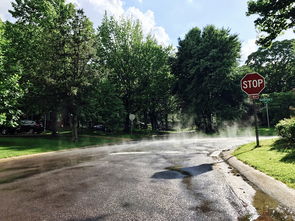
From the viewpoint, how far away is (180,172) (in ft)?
22.4

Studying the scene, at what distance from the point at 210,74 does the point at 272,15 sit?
2254cm

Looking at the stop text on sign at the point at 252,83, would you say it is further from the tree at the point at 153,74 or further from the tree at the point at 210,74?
the tree at the point at 153,74

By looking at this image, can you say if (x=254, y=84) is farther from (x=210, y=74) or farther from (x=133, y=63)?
(x=133, y=63)

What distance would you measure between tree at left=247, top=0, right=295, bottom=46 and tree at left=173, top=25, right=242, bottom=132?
838 inches

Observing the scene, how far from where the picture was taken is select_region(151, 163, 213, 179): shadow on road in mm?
6301

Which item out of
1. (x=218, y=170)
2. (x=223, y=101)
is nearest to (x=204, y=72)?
(x=223, y=101)

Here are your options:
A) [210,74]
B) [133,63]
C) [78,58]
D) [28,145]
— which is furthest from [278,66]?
[28,145]

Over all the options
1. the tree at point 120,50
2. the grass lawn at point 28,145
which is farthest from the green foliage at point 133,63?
the grass lawn at point 28,145

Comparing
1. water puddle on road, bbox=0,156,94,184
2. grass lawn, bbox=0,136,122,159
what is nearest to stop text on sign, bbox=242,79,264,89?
water puddle on road, bbox=0,156,94,184

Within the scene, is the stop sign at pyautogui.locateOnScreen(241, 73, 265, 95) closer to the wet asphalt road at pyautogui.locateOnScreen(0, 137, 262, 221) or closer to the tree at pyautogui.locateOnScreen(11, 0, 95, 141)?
the wet asphalt road at pyautogui.locateOnScreen(0, 137, 262, 221)

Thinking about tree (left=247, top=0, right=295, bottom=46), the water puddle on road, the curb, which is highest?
tree (left=247, top=0, right=295, bottom=46)

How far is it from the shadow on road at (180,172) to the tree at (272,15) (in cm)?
1077

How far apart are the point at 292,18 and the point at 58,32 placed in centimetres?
2093

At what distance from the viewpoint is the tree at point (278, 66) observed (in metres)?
54.6
